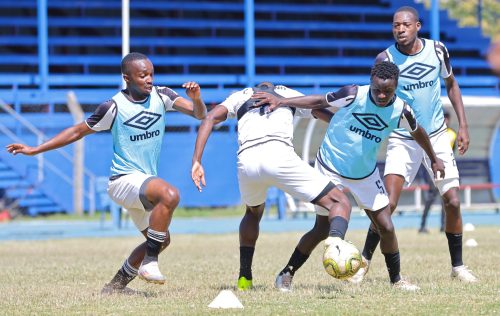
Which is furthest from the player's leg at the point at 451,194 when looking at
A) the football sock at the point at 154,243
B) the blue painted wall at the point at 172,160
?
the blue painted wall at the point at 172,160

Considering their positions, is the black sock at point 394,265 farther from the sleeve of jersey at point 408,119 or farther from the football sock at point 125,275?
the football sock at point 125,275

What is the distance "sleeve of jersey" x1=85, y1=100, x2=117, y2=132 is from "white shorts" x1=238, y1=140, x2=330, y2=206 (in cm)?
111

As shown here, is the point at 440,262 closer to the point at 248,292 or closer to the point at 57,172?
the point at 248,292

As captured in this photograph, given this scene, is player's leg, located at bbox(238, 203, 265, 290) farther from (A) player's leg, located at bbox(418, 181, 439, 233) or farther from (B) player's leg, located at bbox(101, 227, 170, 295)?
(A) player's leg, located at bbox(418, 181, 439, 233)

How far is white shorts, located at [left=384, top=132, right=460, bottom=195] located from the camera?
9.45 m

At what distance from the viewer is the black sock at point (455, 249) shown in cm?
945

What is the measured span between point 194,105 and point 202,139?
58 centimetres

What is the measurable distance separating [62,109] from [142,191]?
17.9 meters

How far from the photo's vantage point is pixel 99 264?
12.4m

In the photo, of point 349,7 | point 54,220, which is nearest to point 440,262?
point 54,220

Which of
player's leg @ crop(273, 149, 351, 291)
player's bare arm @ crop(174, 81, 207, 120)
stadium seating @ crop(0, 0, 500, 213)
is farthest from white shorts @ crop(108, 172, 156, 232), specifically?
stadium seating @ crop(0, 0, 500, 213)

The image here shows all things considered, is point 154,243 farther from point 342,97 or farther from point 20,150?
point 342,97

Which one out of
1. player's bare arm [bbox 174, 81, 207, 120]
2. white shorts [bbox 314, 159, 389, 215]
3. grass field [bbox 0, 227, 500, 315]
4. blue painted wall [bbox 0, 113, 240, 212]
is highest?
player's bare arm [bbox 174, 81, 207, 120]

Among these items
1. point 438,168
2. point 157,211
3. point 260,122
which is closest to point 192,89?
point 260,122
